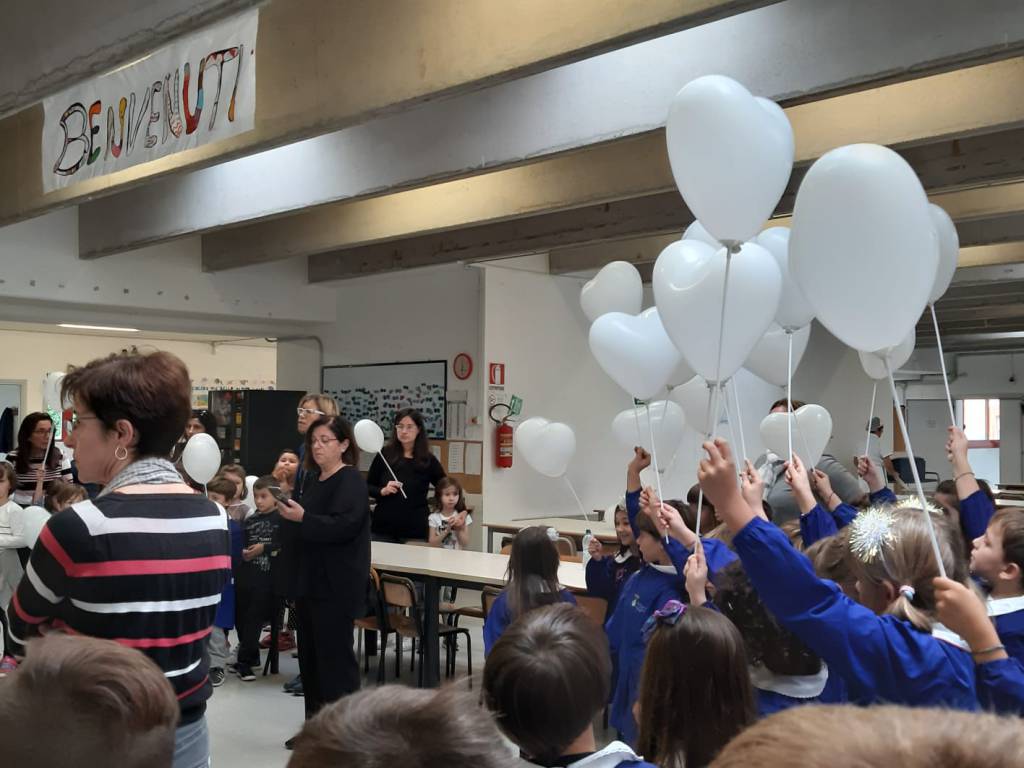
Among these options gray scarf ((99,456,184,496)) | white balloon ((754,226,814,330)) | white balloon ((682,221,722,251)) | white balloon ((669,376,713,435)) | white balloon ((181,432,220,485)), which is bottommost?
white balloon ((181,432,220,485))

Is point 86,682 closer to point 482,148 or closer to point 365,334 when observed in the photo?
point 482,148

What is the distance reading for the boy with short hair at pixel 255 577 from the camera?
575 cm

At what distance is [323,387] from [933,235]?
27.2ft

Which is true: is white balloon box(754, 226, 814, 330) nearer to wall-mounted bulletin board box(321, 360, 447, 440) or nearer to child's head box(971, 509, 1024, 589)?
child's head box(971, 509, 1024, 589)

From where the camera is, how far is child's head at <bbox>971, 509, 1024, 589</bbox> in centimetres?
214

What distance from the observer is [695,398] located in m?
4.63

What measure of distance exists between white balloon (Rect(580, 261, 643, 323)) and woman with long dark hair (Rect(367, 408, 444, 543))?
8.96 ft

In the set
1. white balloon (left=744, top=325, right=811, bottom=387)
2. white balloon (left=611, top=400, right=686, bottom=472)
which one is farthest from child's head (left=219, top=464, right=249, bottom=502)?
white balloon (left=744, top=325, right=811, bottom=387)

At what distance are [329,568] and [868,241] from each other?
2.82 meters

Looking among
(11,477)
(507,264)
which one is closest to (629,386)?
(11,477)

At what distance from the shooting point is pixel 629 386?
12.3 ft

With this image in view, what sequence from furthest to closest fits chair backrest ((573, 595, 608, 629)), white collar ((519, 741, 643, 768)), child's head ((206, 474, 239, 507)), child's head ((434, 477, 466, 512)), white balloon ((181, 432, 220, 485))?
1. child's head ((434, 477, 466, 512))
2. child's head ((206, 474, 239, 507))
3. white balloon ((181, 432, 220, 485))
4. chair backrest ((573, 595, 608, 629))
5. white collar ((519, 741, 643, 768))

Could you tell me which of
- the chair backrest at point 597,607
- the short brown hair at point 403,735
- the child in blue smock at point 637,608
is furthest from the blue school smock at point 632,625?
the short brown hair at point 403,735

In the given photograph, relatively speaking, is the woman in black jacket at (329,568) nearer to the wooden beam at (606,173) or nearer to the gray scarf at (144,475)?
the wooden beam at (606,173)
